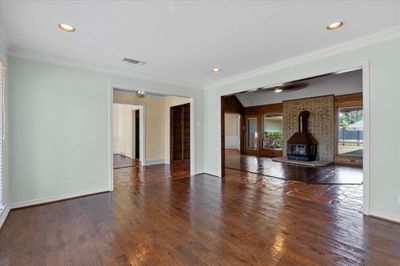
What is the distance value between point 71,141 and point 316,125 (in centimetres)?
775

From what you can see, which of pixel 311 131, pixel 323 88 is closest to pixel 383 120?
pixel 323 88

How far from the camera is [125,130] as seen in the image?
9.43m

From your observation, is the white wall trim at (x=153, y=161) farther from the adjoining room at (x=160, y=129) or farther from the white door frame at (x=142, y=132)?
the white door frame at (x=142, y=132)

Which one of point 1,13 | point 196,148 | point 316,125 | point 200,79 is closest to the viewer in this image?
point 1,13

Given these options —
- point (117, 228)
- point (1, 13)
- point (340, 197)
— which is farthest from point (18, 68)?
point (340, 197)

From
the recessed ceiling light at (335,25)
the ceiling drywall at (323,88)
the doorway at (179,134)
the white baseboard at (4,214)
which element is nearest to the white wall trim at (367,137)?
the recessed ceiling light at (335,25)

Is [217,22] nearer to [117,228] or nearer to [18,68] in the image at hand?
[117,228]

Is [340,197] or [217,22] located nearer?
[217,22]

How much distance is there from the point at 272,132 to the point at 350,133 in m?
3.06

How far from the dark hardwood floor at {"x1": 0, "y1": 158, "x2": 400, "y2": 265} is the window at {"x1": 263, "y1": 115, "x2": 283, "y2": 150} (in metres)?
5.82

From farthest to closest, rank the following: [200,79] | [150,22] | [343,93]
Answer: [343,93]
[200,79]
[150,22]

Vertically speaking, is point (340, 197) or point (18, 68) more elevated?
point (18, 68)

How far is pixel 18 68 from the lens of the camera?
3102mm

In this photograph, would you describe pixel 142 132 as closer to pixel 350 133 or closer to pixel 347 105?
pixel 347 105
